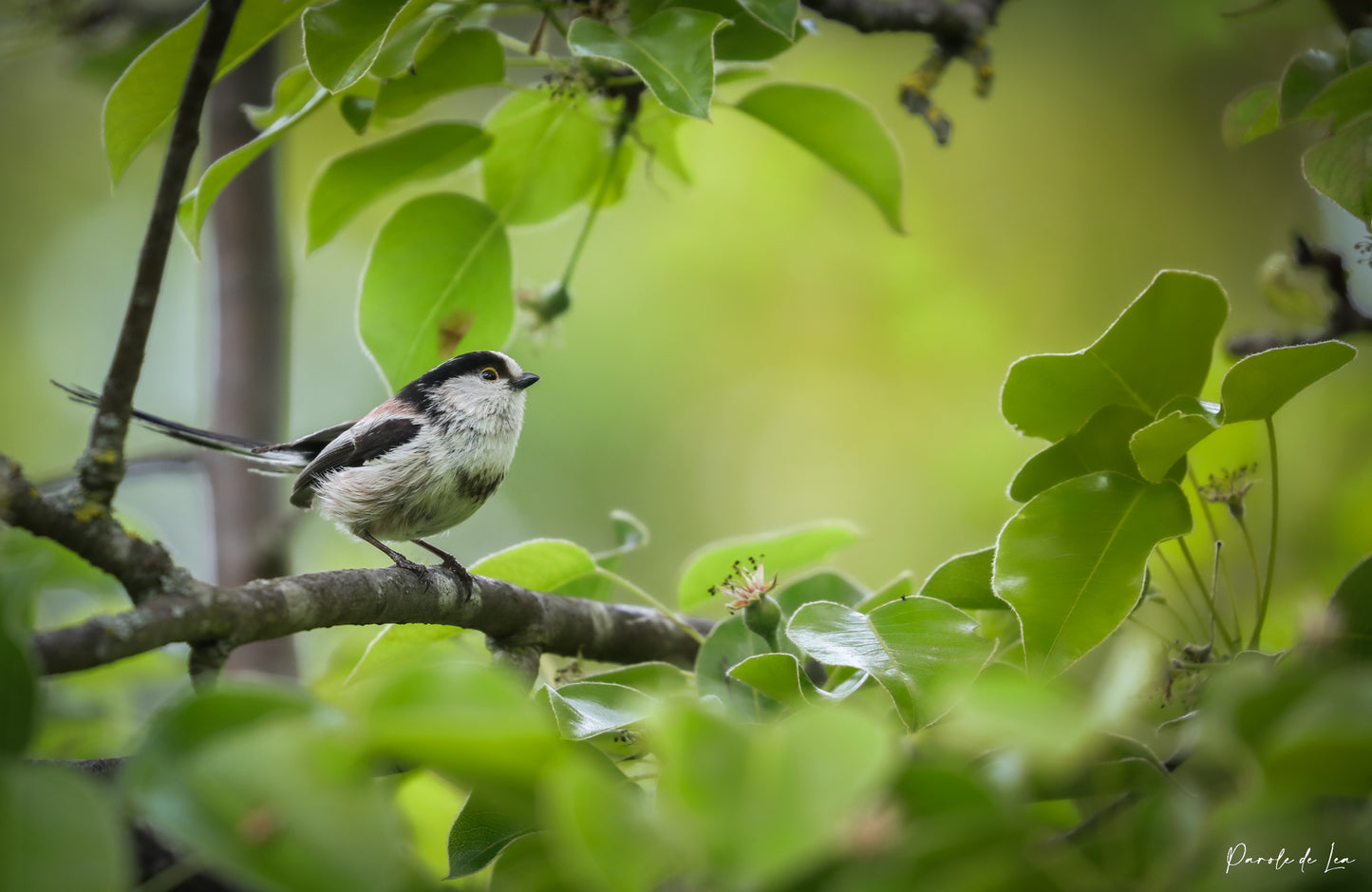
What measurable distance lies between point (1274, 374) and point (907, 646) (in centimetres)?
48

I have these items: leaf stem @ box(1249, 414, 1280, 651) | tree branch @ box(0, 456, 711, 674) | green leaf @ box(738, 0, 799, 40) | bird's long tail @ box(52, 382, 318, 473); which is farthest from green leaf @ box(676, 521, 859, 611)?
bird's long tail @ box(52, 382, 318, 473)

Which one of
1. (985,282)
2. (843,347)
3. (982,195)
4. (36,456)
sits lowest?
(36,456)

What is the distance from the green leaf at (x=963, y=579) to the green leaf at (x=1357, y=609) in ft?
1.19

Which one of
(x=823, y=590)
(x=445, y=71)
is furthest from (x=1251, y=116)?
(x=445, y=71)

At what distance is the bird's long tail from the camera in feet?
6.72

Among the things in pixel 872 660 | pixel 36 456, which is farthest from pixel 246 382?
pixel 36 456

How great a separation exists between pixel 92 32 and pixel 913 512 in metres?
3.33

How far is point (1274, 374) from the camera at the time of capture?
3.25 ft

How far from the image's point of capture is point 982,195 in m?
4.25

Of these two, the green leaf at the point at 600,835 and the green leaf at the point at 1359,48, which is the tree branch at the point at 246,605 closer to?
the green leaf at the point at 600,835

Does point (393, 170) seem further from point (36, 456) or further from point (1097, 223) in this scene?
point (36, 456)

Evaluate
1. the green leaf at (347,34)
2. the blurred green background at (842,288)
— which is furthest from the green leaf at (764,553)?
the blurred green background at (842,288)

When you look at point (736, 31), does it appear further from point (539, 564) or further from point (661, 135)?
point (539, 564)

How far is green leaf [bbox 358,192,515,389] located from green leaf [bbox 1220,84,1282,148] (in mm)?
1172
